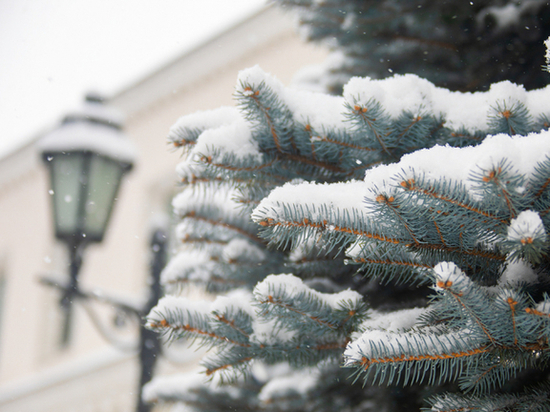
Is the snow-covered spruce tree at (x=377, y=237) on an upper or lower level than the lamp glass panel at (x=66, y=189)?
lower

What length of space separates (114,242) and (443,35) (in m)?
6.14

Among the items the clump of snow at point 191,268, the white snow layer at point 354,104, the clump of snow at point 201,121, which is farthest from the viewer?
the clump of snow at point 191,268

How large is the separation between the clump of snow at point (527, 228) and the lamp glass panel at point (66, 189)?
2.15m

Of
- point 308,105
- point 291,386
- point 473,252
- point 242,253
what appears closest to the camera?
point 473,252

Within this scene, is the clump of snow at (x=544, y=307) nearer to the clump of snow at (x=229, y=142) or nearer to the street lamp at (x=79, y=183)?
the clump of snow at (x=229, y=142)

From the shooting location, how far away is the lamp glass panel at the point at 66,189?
93.9 inches

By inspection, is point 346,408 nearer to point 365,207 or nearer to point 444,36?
point 365,207

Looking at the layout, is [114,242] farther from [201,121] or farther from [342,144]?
[342,144]

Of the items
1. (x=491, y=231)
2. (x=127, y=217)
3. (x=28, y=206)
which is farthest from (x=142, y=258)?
(x=491, y=231)

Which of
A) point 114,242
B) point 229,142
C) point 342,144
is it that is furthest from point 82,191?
point 114,242

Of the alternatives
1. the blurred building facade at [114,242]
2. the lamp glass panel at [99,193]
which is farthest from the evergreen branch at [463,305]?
the blurred building facade at [114,242]

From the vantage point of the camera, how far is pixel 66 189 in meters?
Answer: 2.40

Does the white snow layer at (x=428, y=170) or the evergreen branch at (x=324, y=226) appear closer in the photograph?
the white snow layer at (x=428, y=170)

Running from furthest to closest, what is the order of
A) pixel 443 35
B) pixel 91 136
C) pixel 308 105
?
pixel 91 136 → pixel 443 35 → pixel 308 105
